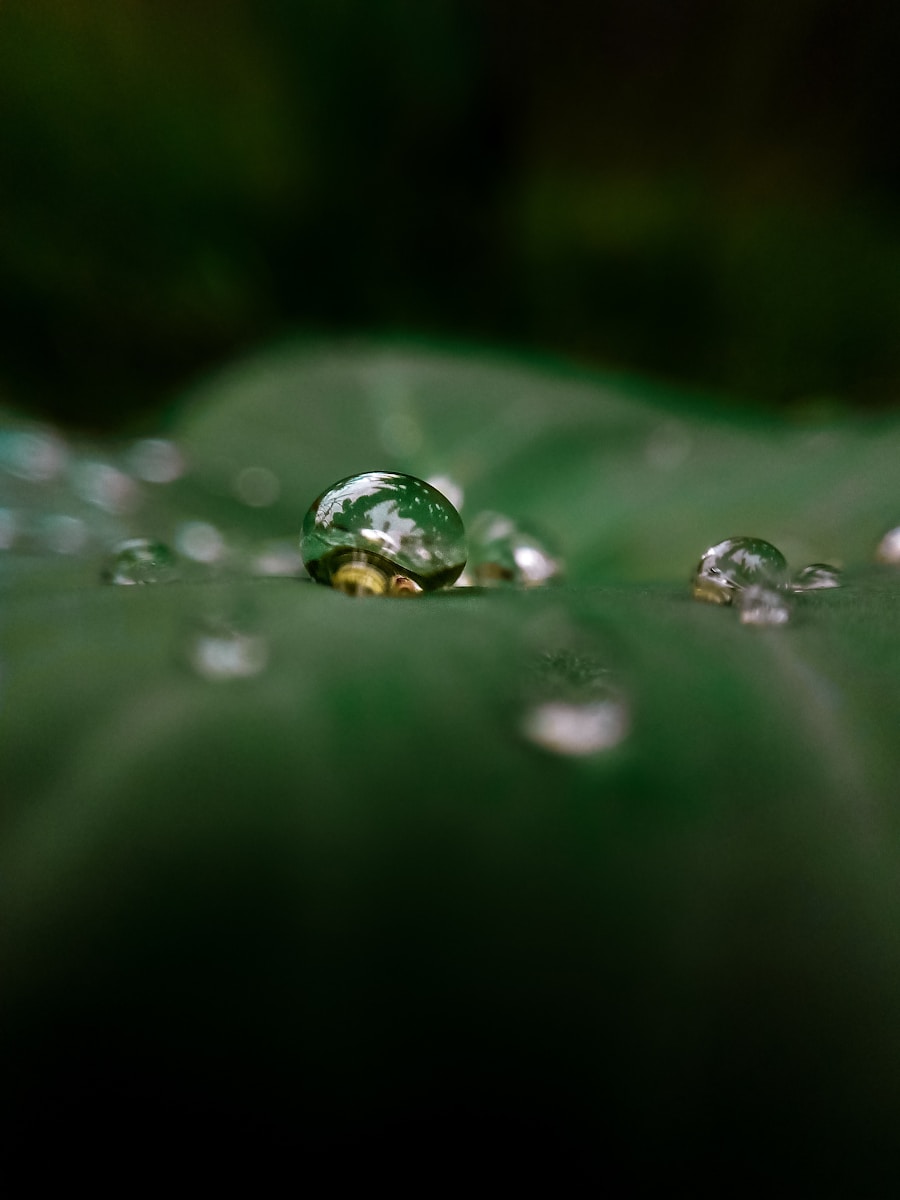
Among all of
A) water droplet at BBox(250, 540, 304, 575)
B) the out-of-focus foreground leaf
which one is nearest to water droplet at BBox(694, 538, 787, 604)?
the out-of-focus foreground leaf

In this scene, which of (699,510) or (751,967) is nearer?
(751,967)

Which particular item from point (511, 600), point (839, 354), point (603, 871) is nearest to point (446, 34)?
point (839, 354)

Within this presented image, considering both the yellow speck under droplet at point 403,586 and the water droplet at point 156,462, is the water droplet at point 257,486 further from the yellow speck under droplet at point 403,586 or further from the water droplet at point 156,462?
the yellow speck under droplet at point 403,586

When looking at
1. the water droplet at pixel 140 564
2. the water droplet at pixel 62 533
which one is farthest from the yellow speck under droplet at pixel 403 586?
the water droplet at pixel 62 533

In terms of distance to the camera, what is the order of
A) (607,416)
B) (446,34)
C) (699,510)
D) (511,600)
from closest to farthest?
(511,600)
(699,510)
(607,416)
(446,34)

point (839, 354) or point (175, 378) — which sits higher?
point (839, 354)

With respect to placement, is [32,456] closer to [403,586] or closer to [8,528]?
[8,528]

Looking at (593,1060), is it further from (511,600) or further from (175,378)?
(175,378)
